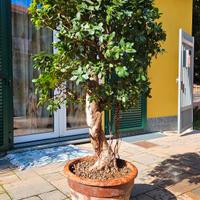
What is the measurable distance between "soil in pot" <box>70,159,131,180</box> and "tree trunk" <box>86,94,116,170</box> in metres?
0.04

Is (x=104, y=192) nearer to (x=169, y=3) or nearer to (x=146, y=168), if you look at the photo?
(x=146, y=168)

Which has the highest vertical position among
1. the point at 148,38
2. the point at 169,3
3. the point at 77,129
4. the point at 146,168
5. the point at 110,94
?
the point at 169,3

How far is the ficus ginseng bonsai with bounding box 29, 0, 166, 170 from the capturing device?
1.92 m

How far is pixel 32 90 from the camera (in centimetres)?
435

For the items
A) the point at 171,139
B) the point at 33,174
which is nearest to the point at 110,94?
the point at 33,174

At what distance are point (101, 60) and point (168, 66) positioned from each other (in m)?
4.11

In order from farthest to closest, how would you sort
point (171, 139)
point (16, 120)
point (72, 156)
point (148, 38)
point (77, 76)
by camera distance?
point (171, 139)
point (16, 120)
point (72, 156)
point (148, 38)
point (77, 76)

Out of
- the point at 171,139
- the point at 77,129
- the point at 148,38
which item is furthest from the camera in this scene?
the point at 171,139

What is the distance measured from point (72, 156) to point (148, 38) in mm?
2163

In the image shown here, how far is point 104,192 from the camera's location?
81.7 inches

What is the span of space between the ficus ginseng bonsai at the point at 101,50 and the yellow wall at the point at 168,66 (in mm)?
3395

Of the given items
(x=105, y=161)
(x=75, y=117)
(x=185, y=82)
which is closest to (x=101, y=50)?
(x=105, y=161)

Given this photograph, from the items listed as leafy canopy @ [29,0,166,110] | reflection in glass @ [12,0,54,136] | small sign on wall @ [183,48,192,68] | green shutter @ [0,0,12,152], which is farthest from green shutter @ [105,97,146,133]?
leafy canopy @ [29,0,166,110]

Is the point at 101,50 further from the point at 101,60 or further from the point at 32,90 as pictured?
the point at 32,90
